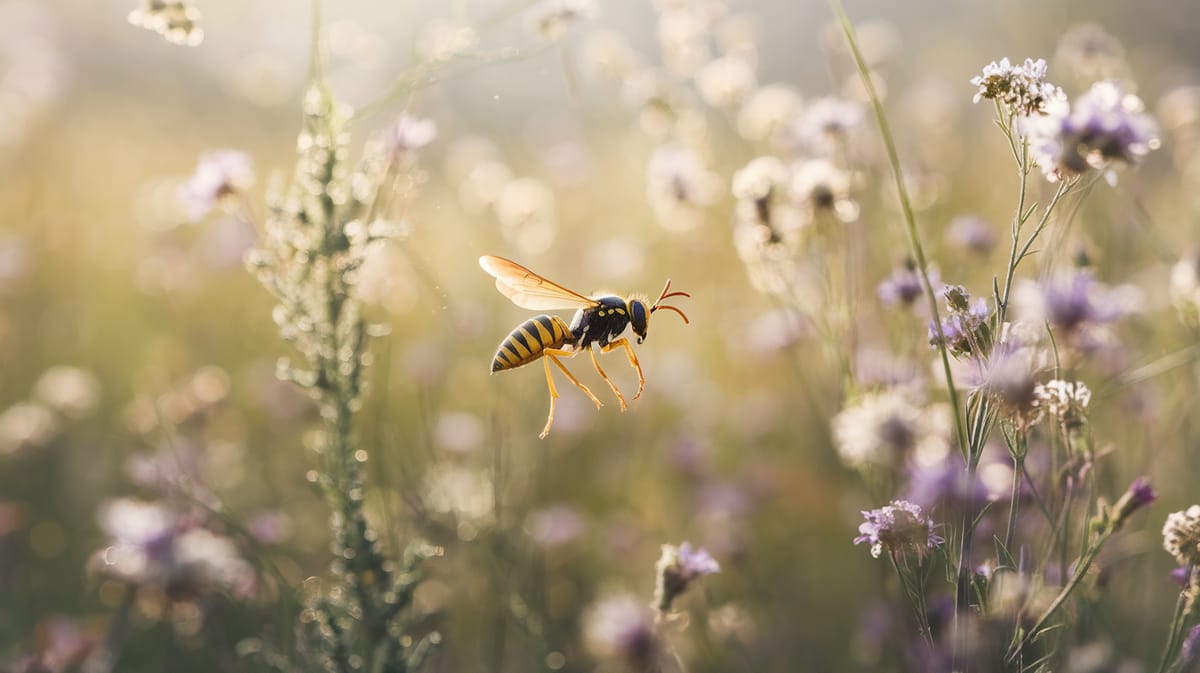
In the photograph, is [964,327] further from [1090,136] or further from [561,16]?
[561,16]

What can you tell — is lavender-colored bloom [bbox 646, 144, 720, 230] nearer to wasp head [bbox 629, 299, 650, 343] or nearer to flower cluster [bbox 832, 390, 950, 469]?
wasp head [bbox 629, 299, 650, 343]

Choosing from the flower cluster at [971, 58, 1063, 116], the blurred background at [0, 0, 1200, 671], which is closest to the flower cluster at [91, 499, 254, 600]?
the blurred background at [0, 0, 1200, 671]

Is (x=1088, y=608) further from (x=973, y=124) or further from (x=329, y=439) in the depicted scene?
(x=973, y=124)

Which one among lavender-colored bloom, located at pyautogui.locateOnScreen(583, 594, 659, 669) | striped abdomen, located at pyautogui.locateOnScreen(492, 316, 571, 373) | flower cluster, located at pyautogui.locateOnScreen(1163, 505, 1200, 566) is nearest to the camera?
flower cluster, located at pyautogui.locateOnScreen(1163, 505, 1200, 566)

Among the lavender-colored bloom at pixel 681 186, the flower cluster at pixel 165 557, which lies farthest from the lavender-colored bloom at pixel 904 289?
the flower cluster at pixel 165 557

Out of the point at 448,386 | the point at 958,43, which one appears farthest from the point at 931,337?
the point at 958,43

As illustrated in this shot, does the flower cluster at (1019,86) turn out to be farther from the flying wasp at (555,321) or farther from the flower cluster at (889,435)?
the flying wasp at (555,321)

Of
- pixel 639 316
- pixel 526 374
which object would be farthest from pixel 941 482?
pixel 526 374
